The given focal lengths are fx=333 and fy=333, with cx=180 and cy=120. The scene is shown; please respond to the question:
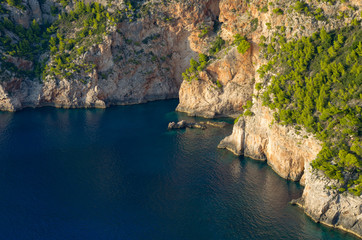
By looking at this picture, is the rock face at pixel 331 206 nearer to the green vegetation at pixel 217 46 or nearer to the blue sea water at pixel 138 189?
the blue sea water at pixel 138 189

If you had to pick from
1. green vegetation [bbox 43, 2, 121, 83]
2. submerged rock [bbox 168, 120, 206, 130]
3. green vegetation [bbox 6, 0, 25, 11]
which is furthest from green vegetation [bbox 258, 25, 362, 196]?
green vegetation [bbox 6, 0, 25, 11]

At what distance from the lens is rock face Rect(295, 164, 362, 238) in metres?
45.9

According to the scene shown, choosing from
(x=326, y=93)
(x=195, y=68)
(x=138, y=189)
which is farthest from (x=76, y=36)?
(x=326, y=93)

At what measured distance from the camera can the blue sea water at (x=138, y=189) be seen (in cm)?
4853

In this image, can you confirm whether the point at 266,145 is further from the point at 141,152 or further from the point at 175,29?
the point at 175,29

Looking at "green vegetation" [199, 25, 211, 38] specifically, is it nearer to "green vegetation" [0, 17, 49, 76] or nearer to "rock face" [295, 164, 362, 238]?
"green vegetation" [0, 17, 49, 76]

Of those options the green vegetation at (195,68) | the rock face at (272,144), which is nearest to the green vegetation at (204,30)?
the green vegetation at (195,68)

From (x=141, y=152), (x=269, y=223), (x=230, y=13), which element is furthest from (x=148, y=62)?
(x=269, y=223)

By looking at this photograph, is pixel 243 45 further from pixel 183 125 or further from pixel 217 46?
pixel 183 125

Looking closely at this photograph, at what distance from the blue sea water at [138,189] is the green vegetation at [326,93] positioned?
10.3 m

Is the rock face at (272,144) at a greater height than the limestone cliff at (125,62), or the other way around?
the limestone cliff at (125,62)

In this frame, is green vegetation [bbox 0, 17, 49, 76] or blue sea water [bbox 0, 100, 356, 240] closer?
blue sea water [bbox 0, 100, 356, 240]

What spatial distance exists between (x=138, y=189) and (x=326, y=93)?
35.8 metres

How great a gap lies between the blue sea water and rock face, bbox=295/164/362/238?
140cm
